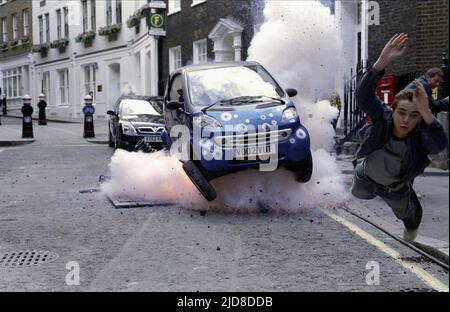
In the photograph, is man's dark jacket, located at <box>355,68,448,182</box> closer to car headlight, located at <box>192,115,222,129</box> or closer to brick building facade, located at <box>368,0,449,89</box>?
brick building facade, located at <box>368,0,449,89</box>

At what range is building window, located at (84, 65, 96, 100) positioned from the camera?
29.8 m

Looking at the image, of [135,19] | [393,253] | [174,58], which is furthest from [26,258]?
[135,19]

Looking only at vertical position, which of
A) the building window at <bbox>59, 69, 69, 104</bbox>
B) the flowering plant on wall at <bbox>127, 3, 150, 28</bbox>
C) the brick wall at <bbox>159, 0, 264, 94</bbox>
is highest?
the flowering plant on wall at <bbox>127, 3, 150, 28</bbox>

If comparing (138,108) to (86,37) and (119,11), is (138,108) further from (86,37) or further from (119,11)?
(86,37)

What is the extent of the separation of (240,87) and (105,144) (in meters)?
12.1

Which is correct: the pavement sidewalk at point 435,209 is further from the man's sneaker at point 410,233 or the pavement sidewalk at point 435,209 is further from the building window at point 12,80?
the building window at point 12,80

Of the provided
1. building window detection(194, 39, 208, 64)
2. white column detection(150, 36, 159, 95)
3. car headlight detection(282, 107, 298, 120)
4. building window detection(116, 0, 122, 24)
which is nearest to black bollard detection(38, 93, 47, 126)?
white column detection(150, 36, 159, 95)

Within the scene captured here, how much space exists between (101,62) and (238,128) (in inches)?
1030

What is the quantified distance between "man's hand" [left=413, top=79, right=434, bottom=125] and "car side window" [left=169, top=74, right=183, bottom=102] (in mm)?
5003

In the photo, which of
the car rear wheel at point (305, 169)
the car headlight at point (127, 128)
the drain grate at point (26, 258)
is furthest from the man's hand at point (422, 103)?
the car headlight at point (127, 128)

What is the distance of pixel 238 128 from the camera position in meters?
4.10
